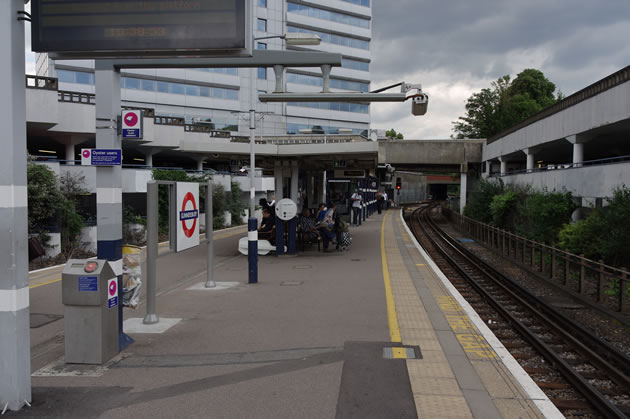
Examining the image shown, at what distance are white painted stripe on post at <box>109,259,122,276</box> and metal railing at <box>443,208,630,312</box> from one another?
856 centimetres

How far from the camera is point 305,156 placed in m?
18.5

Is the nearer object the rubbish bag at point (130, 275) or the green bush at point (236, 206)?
the rubbish bag at point (130, 275)

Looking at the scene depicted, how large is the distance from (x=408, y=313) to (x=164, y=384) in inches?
171

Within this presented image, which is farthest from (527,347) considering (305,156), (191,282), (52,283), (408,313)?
(305,156)

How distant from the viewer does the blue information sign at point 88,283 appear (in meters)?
5.68

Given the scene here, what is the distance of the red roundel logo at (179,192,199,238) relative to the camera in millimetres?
8297

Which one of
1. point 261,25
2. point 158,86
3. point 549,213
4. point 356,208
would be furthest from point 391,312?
point 261,25

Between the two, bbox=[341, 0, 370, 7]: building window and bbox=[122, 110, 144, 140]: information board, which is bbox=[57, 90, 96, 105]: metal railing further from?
bbox=[341, 0, 370, 7]: building window

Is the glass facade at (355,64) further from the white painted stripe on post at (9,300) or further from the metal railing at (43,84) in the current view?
the white painted stripe on post at (9,300)

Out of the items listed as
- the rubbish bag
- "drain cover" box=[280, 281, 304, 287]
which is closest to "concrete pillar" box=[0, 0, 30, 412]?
the rubbish bag

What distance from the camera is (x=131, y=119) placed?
6422 millimetres

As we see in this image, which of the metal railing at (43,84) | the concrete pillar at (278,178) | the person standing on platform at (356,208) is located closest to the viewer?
the concrete pillar at (278,178)

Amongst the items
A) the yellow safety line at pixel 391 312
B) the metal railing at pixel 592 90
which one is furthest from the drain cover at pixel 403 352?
the metal railing at pixel 592 90

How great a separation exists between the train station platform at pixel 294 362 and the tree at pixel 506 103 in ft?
157
